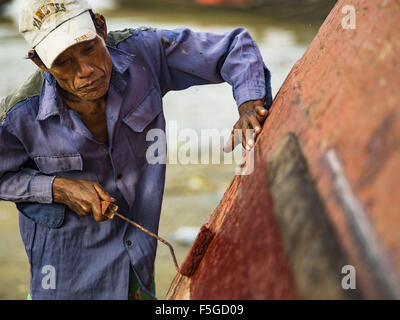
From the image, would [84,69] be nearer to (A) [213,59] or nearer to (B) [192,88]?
(A) [213,59]

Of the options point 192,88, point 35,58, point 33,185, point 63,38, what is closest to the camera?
point 63,38

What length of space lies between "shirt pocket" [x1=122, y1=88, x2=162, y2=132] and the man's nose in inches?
12.1

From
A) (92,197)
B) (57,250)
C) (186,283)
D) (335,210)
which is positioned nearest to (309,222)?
(335,210)

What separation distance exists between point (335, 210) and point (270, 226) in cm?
21

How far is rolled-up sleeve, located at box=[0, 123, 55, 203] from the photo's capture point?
1.85 m

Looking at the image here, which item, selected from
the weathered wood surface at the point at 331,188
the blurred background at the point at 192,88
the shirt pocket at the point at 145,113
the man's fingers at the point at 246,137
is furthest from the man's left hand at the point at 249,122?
the blurred background at the point at 192,88

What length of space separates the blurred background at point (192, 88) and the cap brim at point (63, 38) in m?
2.36

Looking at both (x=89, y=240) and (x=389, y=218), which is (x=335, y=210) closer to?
(x=389, y=218)

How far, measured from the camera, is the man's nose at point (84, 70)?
168 centimetres

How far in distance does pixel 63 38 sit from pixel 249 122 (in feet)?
2.14

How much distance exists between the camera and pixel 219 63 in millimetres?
2039

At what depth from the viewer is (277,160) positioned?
113 cm

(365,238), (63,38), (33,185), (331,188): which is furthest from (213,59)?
(365,238)

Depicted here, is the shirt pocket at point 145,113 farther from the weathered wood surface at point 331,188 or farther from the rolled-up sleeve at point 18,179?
the weathered wood surface at point 331,188
